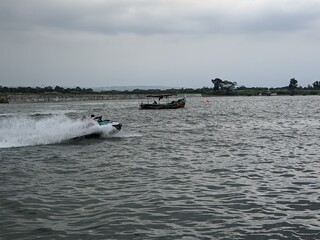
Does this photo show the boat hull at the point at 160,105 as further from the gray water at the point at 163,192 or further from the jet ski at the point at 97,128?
the gray water at the point at 163,192

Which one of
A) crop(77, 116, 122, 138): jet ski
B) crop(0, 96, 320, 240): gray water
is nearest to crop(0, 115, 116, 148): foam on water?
crop(77, 116, 122, 138): jet ski

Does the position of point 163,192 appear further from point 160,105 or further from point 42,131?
point 160,105

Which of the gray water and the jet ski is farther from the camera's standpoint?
the jet ski

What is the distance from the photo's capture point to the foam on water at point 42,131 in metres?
28.4

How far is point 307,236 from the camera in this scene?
9367mm

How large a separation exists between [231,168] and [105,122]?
1644cm

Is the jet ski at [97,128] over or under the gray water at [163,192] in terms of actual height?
over

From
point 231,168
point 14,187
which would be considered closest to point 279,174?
point 231,168

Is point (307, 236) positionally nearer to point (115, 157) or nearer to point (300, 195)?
point (300, 195)

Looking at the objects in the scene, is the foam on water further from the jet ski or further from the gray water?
the gray water

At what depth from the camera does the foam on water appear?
2842 centimetres

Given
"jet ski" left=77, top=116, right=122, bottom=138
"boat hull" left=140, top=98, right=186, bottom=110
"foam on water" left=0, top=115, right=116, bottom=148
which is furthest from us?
"boat hull" left=140, top=98, right=186, bottom=110

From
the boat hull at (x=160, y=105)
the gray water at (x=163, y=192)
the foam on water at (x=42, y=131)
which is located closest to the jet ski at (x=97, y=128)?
the foam on water at (x=42, y=131)

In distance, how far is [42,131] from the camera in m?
31.1
